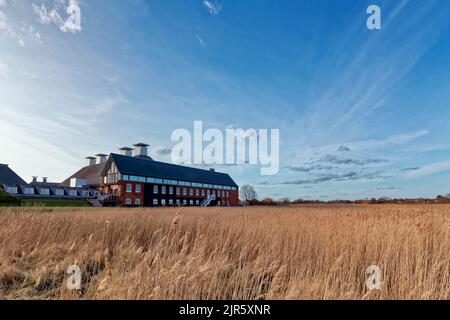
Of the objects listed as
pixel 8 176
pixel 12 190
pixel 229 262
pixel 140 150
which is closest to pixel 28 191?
pixel 12 190

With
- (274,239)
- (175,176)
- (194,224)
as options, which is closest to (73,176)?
(175,176)

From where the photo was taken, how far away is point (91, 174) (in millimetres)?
56406

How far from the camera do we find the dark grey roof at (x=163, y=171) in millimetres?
42556

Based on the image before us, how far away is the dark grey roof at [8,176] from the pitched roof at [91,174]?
31.3ft

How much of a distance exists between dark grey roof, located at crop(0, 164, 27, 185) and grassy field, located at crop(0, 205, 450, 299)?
55.1 metres

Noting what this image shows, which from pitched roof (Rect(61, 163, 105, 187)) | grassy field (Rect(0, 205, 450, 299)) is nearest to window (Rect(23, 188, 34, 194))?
pitched roof (Rect(61, 163, 105, 187))

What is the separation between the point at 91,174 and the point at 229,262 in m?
59.7

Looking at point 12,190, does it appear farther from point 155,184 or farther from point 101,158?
point 155,184

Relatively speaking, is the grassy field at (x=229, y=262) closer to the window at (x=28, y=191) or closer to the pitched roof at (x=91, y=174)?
the window at (x=28, y=191)

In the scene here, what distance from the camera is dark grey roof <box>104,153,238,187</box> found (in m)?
42.6

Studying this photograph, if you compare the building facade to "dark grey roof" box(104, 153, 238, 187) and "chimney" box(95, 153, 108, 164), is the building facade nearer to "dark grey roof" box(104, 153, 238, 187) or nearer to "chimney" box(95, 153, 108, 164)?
"dark grey roof" box(104, 153, 238, 187)
